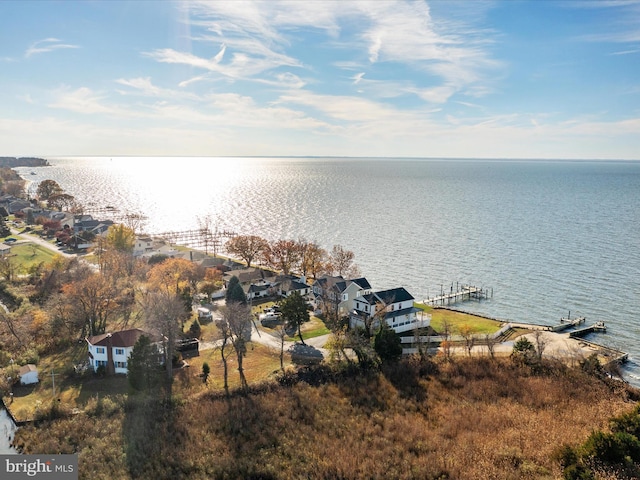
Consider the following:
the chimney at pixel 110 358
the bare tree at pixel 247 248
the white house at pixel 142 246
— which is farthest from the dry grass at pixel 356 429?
the white house at pixel 142 246

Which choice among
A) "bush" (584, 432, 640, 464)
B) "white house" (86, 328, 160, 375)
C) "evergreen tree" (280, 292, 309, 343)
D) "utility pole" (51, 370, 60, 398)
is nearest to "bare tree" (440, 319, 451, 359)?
"evergreen tree" (280, 292, 309, 343)

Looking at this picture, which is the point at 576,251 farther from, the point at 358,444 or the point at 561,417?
the point at 358,444

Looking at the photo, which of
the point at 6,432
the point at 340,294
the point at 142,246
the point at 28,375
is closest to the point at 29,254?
the point at 142,246

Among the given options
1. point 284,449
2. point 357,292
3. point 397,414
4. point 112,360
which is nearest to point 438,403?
point 397,414

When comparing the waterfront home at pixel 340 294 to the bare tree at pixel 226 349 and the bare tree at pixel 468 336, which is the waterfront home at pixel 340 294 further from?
the bare tree at pixel 226 349

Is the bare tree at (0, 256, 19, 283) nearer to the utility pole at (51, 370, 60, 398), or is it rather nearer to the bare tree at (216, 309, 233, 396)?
the utility pole at (51, 370, 60, 398)
